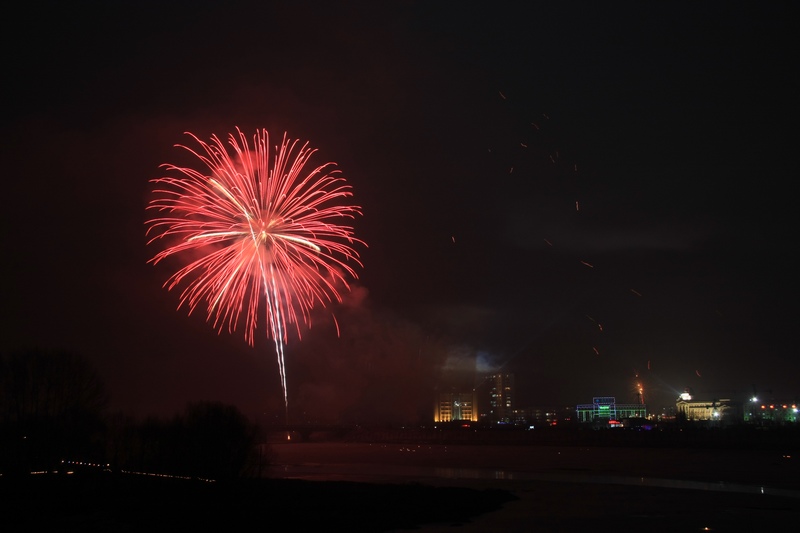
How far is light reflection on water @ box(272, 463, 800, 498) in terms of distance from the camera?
44719 mm

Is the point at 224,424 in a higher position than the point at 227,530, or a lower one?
higher

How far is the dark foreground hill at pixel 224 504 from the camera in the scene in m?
31.1

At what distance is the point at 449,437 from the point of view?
158 metres

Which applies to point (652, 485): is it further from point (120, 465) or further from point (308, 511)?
point (120, 465)

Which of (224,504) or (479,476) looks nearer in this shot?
(224,504)

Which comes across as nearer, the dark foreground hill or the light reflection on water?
the dark foreground hill

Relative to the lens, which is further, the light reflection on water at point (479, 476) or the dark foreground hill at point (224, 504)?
the light reflection on water at point (479, 476)

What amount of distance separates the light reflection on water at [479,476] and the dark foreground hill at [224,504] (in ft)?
30.3

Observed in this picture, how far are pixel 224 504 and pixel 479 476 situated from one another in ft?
79.6

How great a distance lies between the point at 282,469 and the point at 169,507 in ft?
103

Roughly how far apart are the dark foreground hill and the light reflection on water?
922 centimetres

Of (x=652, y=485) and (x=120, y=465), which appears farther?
(x=120, y=465)

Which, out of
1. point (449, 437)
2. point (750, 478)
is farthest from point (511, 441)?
point (750, 478)

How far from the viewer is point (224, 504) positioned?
37.0 meters
